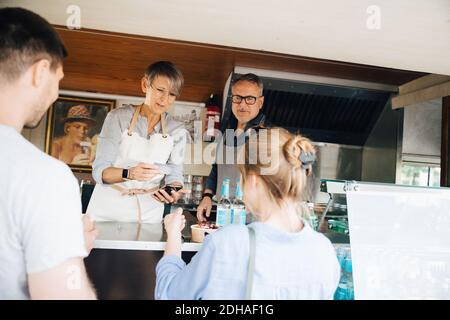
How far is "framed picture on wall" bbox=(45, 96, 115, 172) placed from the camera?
12.2ft

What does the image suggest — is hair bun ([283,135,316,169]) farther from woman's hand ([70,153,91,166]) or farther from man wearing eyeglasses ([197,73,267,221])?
woman's hand ([70,153,91,166])

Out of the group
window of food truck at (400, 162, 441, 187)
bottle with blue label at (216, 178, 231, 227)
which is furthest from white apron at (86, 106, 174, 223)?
window of food truck at (400, 162, 441, 187)

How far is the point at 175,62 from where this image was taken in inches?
116

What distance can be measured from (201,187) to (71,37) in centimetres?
196

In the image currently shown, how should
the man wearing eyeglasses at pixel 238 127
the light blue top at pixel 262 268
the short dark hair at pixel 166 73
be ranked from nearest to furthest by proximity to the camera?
the light blue top at pixel 262 268
the short dark hair at pixel 166 73
the man wearing eyeglasses at pixel 238 127

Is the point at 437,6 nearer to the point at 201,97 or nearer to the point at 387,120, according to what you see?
the point at 387,120

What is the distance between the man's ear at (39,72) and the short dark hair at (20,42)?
0.04 feet

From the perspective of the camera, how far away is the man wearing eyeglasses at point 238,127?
94.5 inches

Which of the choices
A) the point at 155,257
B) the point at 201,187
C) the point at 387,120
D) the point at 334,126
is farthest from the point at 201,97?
the point at 155,257

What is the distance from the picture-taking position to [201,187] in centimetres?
389

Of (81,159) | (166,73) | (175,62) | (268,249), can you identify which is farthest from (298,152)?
(81,159)

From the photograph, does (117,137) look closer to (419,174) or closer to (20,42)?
(20,42)

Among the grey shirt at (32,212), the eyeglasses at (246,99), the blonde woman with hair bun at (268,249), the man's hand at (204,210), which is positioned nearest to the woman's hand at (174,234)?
the blonde woman with hair bun at (268,249)

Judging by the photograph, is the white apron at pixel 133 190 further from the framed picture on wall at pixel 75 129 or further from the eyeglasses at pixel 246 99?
the framed picture on wall at pixel 75 129
